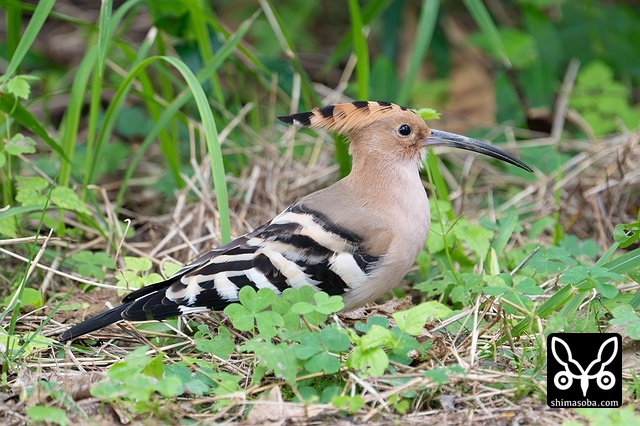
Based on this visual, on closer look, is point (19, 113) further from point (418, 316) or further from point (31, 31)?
point (418, 316)

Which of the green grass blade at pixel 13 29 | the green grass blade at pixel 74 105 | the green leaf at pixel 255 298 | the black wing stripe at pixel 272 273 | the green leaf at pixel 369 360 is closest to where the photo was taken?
the green leaf at pixel 369 360

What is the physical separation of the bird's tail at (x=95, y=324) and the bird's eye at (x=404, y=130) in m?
0.99

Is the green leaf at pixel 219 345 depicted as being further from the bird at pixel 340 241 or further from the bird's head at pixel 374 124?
the bird's head at pixel 374 124

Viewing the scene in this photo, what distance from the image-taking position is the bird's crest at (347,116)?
2.63 m

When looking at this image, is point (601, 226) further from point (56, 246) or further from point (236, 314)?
point (56, 246)

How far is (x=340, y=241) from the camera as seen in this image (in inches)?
95.8

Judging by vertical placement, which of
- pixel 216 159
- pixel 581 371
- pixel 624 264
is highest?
pixel 216 159

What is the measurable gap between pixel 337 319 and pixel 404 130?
72cm

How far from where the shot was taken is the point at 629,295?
227cm

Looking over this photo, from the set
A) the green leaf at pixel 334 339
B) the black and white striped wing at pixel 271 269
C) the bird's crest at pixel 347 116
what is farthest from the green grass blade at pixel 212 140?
the green leaf at pixel 334 339

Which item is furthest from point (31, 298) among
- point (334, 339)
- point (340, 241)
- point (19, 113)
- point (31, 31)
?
point (334, 339)

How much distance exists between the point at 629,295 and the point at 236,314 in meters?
1.05

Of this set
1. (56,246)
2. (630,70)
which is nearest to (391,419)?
(56,246)

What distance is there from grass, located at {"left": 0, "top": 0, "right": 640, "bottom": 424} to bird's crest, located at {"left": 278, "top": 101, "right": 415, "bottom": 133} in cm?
29
